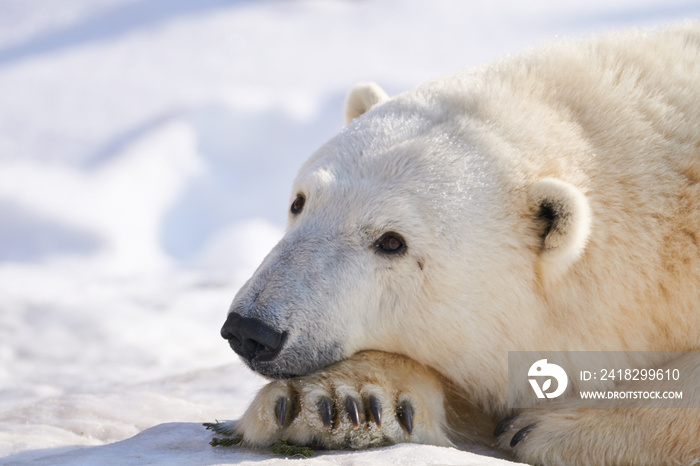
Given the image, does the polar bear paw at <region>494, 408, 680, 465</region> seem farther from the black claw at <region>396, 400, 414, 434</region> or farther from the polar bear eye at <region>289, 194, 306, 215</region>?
the polar bear eye at <region>289, 194, 306, 215</region>

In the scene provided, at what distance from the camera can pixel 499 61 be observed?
13.7ft

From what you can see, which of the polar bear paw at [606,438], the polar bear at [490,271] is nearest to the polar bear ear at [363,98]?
the polar bear at [490,271]

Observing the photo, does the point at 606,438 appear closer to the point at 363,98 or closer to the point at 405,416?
the point at 405,416

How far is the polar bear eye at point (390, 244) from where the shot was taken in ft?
11.1

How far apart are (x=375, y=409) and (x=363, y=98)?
2.27m

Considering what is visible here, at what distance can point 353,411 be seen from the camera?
9.77 feet

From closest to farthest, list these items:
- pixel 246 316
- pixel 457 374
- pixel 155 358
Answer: pixel 246 316 → pixel 457 374 → pixel 155 358

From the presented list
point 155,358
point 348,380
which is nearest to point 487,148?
point 348,380

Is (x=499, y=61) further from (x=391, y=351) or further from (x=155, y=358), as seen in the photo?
(x=155, y=358)

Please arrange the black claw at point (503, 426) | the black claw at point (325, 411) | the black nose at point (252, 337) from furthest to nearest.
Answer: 1. the black claw at point (503, 426)
2. the black nose at point (252, 337)
3. the black claw at point (325, 411)

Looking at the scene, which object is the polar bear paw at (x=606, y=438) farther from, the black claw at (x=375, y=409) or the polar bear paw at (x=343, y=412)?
the black claw at (x=375, y=409)

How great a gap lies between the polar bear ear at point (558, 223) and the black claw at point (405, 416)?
2.94 feet

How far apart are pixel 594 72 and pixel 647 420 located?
1752 mm

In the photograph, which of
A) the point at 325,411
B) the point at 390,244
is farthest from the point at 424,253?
the point at 325,411
